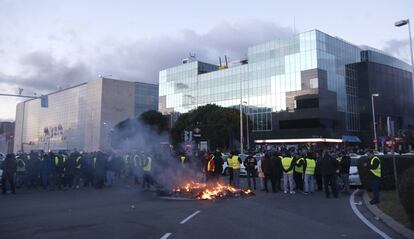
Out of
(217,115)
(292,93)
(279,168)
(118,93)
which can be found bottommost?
(279,168)

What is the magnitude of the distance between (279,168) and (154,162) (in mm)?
5776

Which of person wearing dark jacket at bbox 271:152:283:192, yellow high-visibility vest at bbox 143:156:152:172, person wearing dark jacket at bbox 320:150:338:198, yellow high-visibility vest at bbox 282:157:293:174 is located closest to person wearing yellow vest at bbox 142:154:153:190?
yellow high-visibility vest at bbox 143:156:152:172

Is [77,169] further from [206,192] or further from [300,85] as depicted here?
[300,85]

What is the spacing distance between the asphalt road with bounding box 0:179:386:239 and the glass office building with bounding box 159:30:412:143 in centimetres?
4625

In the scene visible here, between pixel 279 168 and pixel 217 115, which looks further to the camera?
pixel 217 115

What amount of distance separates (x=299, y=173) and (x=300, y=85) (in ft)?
162

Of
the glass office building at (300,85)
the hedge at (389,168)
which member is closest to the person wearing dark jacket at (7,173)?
the hedge at (389,168)

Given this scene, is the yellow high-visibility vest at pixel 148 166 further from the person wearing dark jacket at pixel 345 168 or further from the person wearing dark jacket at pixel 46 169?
the person wearing dark jacket at pixel 345 168

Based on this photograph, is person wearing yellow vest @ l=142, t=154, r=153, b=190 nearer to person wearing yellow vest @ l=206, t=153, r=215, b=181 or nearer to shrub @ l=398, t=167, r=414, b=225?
person wearing yellow vest @ l=206, t=153, r=215, b=181

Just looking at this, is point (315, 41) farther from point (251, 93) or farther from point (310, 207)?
point (310, 207)

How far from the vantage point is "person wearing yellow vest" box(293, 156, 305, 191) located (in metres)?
17.5

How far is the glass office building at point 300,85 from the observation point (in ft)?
209

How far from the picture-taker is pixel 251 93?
74875 millimetres

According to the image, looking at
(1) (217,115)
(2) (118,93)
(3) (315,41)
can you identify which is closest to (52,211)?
(1) (217,115)
